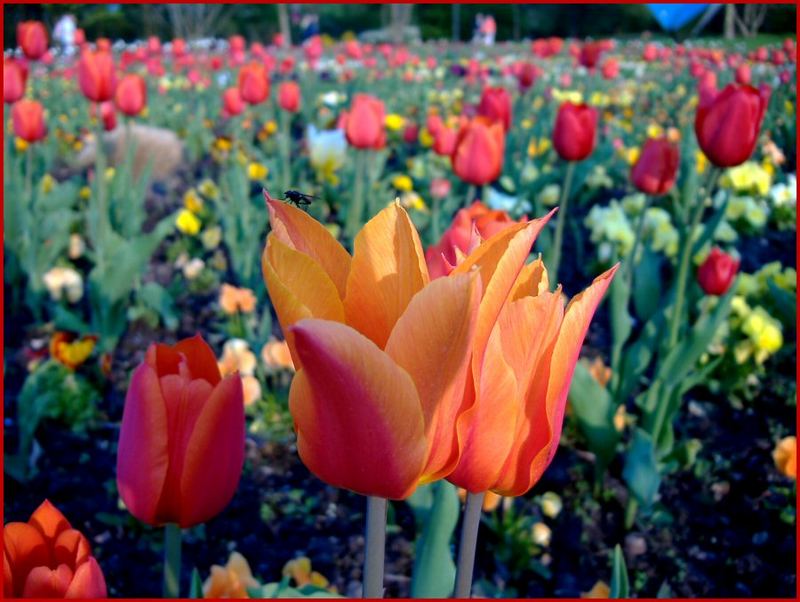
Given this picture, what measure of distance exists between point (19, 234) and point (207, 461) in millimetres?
2484

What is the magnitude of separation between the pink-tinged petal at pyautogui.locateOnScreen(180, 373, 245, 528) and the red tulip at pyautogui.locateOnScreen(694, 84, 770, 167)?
4.48ft

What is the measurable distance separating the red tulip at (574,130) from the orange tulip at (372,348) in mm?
1588

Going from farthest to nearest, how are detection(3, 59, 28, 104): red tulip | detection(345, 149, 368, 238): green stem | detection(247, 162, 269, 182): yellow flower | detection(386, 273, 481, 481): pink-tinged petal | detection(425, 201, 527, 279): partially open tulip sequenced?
1. detection(247, 162, 269, 182): yellow flower
2. detection(345, 149, 368, 238): green stem
3. detection(3, 59, 28, 104): red tulip
4. detection(425, 201, 527, 279): partially open tulip
5. detection(386, 273, 481, 481): pink-tinged petal

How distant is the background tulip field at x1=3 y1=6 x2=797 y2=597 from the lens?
0.53 metres

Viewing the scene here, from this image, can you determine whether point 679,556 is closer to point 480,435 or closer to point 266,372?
point 266,372

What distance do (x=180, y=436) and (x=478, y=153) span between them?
1.51 m

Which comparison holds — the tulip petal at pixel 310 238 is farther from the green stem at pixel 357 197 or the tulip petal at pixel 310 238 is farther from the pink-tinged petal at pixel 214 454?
the green stem at pixel 357 197

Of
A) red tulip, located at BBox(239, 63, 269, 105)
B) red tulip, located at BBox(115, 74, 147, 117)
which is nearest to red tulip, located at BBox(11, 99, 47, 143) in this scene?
red tulip, located at BBox(115, 74, 147, 117)

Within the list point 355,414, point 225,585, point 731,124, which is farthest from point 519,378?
point 731,124

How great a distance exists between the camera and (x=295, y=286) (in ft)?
1.68

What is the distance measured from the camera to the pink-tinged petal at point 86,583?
555 millimetres

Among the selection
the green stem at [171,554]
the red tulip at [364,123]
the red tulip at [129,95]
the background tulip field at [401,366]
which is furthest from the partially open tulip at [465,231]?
the red tulip at [129,95]

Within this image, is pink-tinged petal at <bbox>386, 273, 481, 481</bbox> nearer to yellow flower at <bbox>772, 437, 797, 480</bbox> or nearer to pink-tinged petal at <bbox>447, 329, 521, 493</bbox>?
pink-tinged petal at <bbox>447, 329, 521, 493</bbox>

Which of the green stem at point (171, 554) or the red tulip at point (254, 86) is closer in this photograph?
the green stem at point (171, 554)
